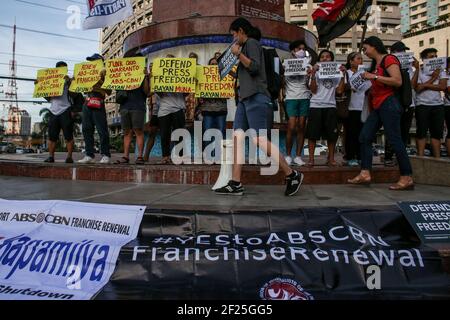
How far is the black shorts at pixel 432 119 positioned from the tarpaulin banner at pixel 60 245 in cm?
477

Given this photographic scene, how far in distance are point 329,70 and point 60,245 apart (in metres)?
4.34

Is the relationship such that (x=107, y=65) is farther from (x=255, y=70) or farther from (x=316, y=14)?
(x=316, y=14)

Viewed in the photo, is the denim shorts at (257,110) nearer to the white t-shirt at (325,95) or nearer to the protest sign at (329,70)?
the white t-shirt at (325,95)

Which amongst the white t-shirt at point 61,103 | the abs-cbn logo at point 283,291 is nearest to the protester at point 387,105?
the abs-cbn logo at point 283,291

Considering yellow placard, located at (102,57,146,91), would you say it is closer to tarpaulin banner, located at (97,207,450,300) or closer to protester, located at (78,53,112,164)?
protester, located at (78,53,112,164)

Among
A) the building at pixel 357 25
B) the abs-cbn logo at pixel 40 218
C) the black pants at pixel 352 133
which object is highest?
the building at pixel 357 25

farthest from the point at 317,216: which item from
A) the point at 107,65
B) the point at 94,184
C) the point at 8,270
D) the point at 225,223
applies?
the point at 107,65

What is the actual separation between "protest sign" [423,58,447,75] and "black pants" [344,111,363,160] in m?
1.27

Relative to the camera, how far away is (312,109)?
558 centimetres

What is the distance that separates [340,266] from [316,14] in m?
9.21

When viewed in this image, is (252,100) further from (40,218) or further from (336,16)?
(336,16)

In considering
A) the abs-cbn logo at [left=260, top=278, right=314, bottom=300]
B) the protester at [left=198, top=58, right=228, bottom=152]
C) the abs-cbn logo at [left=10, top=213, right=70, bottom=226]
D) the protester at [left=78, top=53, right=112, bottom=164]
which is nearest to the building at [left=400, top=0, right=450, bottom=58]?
the protester at [left=198, top=58, right=228, bottom=152]

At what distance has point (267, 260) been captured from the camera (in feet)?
8.38

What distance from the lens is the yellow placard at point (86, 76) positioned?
21.3ft
